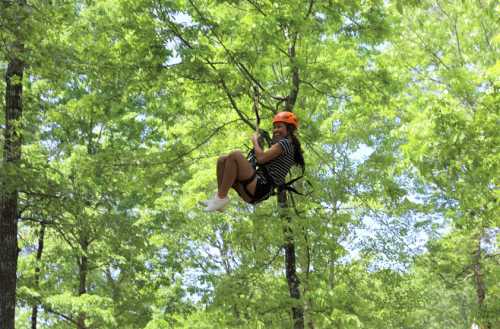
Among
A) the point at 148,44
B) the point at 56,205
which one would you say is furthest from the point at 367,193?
the point at 56,205

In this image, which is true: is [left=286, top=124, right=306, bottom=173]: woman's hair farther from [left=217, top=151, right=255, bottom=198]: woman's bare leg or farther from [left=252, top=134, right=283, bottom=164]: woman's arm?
[left=217, top=151, right=255, bottom=198]: woman's bare leg

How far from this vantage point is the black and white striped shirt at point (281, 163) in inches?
244

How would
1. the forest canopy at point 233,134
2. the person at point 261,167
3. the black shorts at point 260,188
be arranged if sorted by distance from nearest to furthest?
the person at point 261,167 → the black shorts at point 260,188 → the forest canopy at point 233,134

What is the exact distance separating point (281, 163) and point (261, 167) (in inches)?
9.9

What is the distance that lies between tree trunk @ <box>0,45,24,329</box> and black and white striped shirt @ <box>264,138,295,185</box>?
594cm

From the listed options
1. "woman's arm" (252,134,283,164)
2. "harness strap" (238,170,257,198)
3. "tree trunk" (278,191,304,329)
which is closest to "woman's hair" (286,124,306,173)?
"woman's arm" (252,134,283,164)

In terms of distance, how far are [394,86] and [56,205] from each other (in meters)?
7.16

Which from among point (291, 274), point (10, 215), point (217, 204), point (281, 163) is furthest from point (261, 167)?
point (10, 215)

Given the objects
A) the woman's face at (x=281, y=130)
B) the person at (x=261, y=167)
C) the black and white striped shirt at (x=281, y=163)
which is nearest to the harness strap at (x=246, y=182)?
the person at (x=261, y=167)

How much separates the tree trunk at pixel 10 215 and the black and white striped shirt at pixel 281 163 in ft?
19.5

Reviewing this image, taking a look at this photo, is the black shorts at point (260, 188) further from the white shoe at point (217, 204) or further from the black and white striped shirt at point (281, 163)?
the white shoe at point (217, 204)

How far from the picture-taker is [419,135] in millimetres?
10445

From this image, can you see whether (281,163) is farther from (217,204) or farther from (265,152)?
(217,204)

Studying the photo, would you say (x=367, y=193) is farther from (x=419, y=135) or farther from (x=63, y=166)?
(x=63, y=166)
